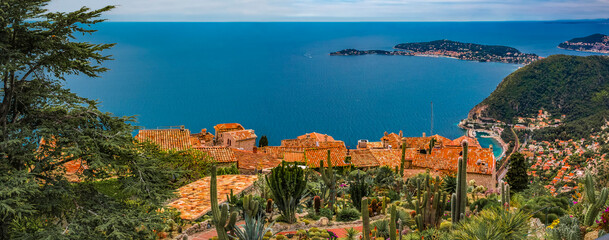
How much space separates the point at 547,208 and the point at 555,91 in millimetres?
91838

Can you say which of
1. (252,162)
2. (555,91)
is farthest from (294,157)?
(555,91)

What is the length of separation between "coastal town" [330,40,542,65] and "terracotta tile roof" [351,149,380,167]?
147107 millimetres

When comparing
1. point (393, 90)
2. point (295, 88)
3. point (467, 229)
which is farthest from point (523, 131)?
point (467, 229)

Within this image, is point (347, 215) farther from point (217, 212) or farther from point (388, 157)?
point (388, 157)

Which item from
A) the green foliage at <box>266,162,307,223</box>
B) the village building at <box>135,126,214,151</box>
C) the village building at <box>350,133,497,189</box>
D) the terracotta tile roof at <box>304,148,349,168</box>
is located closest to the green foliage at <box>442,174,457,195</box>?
the green foliage at <box>266,162,307,223</box>

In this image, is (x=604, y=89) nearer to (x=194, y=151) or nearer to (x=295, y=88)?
(x=295, y=88)

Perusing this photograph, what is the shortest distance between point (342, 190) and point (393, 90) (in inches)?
3922

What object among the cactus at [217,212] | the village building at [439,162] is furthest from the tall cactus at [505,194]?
the village building at [439,162]

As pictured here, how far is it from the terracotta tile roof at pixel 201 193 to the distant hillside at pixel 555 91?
76.5 m

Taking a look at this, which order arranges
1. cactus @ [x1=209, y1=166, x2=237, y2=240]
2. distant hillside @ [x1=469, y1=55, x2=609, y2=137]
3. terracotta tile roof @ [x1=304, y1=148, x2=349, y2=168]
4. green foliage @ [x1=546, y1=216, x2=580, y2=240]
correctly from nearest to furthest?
1. green foliage @ [x1=546, y1=216, x2=580, y2=240]
2. cactus @ [x1=209, y1=166, x2=237, y2=240]
3. terracotta tile roof @ [x1=304, y1=148, x2=349, y2=168]
4. distant hillside @ [x1=469, y1=55, x2=609, y2=137]

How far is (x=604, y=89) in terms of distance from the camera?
285 ft

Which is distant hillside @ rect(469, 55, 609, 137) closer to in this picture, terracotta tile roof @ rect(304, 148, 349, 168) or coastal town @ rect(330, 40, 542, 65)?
coastal town @ rect(330, 40, 542, 65)

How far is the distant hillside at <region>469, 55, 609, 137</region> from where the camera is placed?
84.3 m

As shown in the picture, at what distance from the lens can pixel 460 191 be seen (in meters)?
8.22
